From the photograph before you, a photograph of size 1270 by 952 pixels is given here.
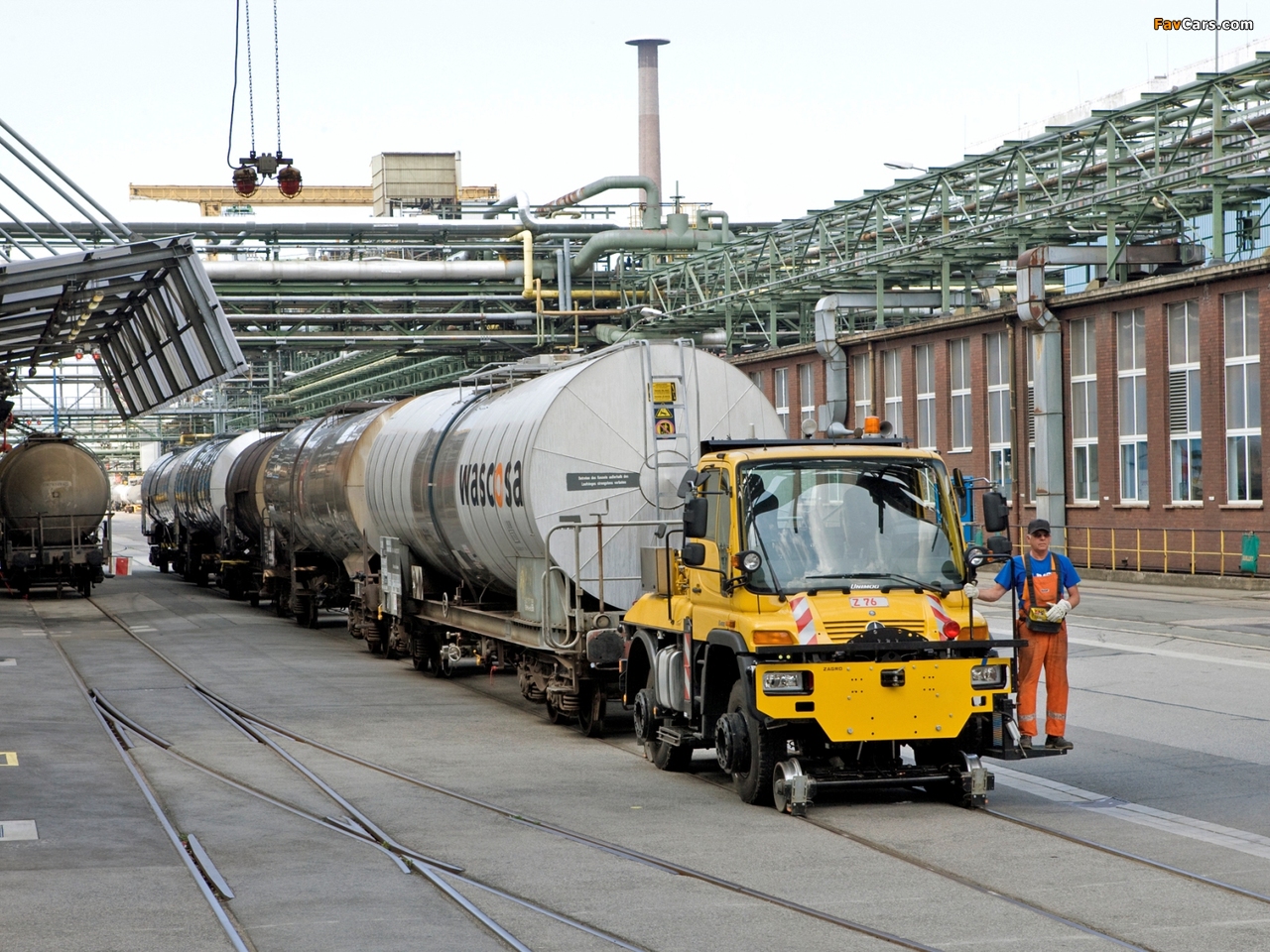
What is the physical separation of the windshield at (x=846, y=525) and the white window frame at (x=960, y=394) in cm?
3201

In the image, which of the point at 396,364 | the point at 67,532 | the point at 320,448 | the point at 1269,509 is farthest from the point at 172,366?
the point at 396,364

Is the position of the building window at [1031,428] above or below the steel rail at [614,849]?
above

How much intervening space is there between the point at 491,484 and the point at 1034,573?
6.37m

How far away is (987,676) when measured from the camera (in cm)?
1085

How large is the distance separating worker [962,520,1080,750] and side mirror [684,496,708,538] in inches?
79.0

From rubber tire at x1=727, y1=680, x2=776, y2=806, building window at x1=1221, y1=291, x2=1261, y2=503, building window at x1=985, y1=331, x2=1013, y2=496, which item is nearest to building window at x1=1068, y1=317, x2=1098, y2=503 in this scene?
building window at x1=985, y1=331, x2=1013, y2=496

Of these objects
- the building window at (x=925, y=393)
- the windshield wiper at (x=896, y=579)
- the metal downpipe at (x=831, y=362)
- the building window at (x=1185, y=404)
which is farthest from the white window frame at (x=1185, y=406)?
the windshield wiper at (x=896, y=579)

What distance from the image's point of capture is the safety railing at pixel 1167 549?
32.8 metres

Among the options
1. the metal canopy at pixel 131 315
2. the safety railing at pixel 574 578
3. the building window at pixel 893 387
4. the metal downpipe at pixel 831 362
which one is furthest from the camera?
the metal downpipe at pixel 831 362

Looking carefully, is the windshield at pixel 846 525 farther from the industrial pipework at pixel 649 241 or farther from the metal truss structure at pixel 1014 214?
the industrial pipework at pixel 649 241

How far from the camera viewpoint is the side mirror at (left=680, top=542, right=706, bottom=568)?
1163 centimetres

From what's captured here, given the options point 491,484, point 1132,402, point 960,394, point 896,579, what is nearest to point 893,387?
point 960,394

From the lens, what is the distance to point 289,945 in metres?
7.54

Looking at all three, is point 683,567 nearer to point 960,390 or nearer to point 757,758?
point 757,758
